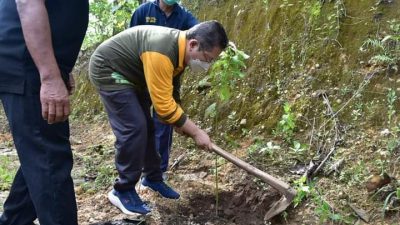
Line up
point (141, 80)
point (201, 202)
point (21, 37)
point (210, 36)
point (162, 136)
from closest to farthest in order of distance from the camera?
1. point (21, 37)
2. point (210, 36)
3. point (141, 80)
4. point (201, 202)
5. point (162, 136)

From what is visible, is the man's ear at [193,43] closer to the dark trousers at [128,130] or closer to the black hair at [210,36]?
the black hair at [210,36]

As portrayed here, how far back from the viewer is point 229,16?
6000mm

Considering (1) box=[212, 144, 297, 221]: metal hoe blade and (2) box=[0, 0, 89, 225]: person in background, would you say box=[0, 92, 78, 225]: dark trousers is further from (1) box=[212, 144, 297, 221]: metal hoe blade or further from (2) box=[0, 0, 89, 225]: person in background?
(1) box=[212, 144, 297, 221]: metal hoe blade

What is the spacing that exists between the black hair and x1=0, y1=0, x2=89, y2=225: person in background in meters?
0.90

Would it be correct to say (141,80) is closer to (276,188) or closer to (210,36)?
(210,36)

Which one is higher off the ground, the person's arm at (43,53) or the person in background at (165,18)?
the person's arm at (43,53)

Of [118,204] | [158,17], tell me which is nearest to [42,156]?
[118,204]

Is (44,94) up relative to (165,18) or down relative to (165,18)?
up

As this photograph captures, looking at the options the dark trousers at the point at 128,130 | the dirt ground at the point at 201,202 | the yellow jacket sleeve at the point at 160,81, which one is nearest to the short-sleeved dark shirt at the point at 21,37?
the yellow jacket sleeve at the point at 160,81

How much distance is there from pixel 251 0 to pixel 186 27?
194cm

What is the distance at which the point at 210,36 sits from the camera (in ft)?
9.37

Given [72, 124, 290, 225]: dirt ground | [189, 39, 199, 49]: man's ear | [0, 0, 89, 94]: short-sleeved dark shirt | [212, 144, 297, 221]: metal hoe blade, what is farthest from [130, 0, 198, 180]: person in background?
[0, 0, 89, 94]: short-sleeved dark shirt

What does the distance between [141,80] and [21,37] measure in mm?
1302

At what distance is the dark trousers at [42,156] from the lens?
2057mm
